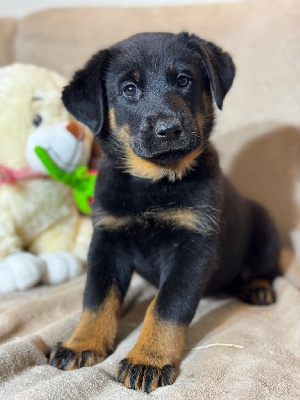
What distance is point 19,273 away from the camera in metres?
2.39

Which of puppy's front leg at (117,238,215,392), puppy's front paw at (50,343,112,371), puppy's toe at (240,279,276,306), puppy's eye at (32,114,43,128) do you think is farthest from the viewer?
puppy's eye at (32,114,43,128)

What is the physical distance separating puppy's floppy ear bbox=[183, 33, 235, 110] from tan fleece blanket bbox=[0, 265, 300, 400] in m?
1.01

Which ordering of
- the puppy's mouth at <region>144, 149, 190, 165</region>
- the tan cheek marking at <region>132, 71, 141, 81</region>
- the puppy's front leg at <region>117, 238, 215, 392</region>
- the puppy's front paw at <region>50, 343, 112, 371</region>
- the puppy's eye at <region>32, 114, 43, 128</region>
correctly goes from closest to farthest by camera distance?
the puppy's front leg at <region>117, 238, 215, 392</region> < the puppy's front paw at <region>50, 343, 112, 371</region> < the puppy's mouth at <region>144, 149, 190, 165</region> < the tan cheek marking at <region>132, 71, 141, 81</region> < the puppy's eye at <region>32, 114, 43, 128</region>

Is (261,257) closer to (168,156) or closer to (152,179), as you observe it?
(152,179)

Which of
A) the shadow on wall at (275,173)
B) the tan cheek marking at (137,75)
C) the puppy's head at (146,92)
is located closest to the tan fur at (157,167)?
the puppy's head at (146,92)

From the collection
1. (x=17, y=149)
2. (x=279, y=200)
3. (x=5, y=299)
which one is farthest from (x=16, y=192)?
(x=279, y=200)

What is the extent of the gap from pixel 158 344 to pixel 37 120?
1.65 m

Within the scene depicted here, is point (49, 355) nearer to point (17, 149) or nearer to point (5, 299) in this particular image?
point (5, 299)

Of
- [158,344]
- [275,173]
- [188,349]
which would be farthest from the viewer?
[275,173]

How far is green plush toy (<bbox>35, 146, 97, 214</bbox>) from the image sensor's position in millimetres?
2578

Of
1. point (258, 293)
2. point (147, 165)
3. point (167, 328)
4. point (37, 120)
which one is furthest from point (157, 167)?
point (37, 120)

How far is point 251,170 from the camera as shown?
3.04 m

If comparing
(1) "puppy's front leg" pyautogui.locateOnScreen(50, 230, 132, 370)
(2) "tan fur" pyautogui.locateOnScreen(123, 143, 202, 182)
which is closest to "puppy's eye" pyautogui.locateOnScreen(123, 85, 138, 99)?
(2) "tan fur" pyautogui.locateOnScreen(123, 143, 202, 182)

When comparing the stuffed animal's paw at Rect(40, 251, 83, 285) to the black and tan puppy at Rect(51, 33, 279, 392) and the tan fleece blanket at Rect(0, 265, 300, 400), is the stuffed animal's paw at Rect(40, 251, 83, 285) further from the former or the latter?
the black and tan puppy at Rect(51, 33, 279, 392)
